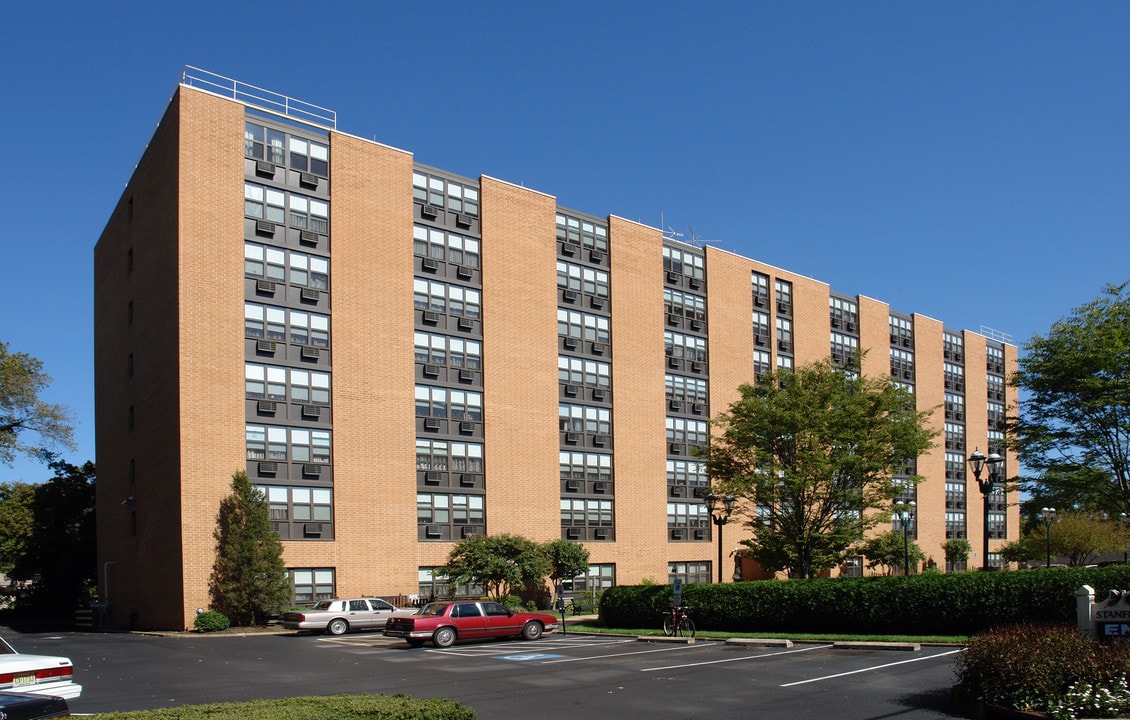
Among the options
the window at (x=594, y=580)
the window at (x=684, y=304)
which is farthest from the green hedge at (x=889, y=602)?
the window at (x=684, y=304)

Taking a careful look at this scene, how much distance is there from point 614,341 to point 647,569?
41.7 feet

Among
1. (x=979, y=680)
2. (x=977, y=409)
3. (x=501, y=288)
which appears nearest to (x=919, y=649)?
(x=979, y=680)

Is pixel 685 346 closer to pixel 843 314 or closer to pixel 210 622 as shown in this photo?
pixel 843 314

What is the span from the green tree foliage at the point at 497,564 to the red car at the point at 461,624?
38.3 feet

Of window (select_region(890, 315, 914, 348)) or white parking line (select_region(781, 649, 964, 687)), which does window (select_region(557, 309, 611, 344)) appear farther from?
white parking line (select_region(781, 649, 964, 687))

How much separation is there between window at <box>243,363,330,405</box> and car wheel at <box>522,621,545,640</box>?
1598 centimetres

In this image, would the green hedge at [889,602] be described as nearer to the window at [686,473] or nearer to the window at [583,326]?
the window at [583,326]

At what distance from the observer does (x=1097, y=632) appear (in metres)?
16.8

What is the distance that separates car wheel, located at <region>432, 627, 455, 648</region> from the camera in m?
29.5

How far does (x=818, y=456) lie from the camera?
3631cm

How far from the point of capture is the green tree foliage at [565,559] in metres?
47.2

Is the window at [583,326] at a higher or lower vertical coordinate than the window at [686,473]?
higher

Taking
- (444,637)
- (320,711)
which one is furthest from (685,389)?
(320,711)

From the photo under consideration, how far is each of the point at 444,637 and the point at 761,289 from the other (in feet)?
132
